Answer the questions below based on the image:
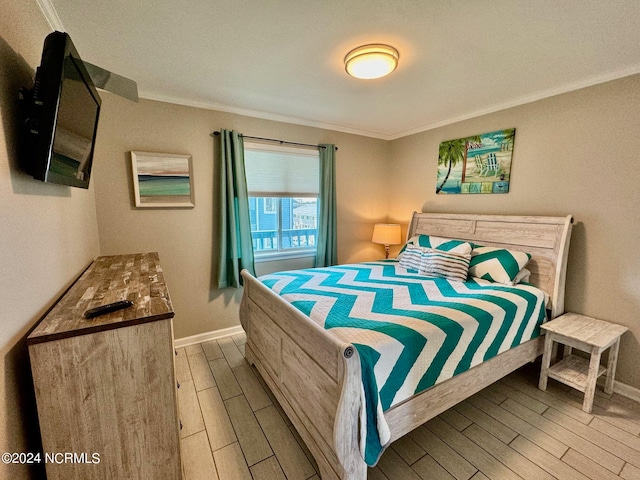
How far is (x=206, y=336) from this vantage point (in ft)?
9.57

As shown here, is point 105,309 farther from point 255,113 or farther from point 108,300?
point 255,113

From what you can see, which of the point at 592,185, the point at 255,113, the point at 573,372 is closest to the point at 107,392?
the point at 255,113

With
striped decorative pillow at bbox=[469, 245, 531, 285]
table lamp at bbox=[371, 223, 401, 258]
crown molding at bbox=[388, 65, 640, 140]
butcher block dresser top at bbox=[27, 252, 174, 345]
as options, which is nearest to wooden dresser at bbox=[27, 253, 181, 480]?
butcher block dresser top at bbox=[27, 252, 174, 345]

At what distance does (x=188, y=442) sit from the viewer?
1.65 metres

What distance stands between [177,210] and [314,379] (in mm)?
2142

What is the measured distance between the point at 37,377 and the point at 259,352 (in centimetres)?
147

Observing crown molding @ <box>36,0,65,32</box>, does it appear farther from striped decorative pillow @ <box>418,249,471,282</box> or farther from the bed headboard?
the bed headboard

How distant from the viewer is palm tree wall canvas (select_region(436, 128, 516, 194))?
8.99ft

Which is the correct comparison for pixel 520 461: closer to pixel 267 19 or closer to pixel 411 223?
pixel 411 223

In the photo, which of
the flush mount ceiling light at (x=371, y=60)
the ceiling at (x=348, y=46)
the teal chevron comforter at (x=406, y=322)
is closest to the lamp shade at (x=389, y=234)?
the teal chevron comforter at (x=406, y=322)

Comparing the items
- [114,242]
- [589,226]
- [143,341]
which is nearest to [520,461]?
[589,226]

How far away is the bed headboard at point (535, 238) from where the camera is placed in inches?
89.3

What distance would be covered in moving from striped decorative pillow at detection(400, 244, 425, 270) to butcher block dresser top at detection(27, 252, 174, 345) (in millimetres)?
2253

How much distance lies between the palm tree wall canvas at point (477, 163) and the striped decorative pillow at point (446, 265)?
88 cm
